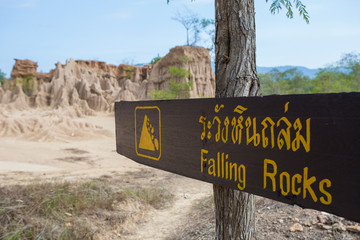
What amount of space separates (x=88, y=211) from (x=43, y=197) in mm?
620

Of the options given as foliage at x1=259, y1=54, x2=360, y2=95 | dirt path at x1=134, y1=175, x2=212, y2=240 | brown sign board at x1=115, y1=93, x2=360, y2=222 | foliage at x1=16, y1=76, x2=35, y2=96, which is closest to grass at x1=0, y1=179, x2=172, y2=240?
dirt path at x1=134, y1=175, x2=212, y2=240

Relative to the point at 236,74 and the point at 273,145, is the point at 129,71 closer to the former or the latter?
the point at 236,74

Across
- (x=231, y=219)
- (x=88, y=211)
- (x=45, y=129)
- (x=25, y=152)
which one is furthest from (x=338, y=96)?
(x=45, y=129)

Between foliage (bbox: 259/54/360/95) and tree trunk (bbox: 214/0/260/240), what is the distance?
25.2 meters

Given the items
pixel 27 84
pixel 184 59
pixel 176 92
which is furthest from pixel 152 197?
pixel 27 84

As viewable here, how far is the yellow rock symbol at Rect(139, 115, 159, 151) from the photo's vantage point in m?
1.91

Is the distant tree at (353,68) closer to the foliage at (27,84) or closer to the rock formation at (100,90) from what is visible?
the rock formation at (100,90)

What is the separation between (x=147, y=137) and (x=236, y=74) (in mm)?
741

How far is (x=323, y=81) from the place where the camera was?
3072cm

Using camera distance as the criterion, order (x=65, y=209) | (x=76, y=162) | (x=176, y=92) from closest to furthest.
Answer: (x=65, y=209)
(x=76, y=162)
(x=176, y=92)

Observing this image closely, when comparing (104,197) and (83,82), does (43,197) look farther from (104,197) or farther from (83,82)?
(83,82)

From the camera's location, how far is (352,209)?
0.98 m

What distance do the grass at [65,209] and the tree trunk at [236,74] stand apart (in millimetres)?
2001

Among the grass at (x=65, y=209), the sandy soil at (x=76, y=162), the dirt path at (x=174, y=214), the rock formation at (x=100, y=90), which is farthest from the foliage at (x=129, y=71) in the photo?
the grass at (x=65, y=209)
